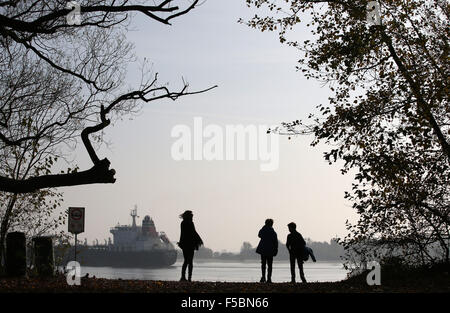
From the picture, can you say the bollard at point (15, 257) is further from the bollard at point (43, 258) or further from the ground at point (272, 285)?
the ground at point (272, 285)

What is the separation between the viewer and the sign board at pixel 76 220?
18.0m

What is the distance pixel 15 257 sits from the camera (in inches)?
617

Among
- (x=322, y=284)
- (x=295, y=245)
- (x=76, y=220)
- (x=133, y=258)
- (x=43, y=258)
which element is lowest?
(x=133, y=258)

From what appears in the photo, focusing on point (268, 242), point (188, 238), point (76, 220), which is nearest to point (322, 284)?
point (268, 242)

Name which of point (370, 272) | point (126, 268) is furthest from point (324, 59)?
point (126, 268)

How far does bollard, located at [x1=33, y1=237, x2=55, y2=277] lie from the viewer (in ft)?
54.2

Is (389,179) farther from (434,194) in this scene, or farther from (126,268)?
(126,268)

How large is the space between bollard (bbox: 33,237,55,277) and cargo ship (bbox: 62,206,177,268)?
13335 centimetres

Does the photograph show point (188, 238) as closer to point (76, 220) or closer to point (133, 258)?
point (76, 220)

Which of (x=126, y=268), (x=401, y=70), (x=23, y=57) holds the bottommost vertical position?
(x=126, y=268)

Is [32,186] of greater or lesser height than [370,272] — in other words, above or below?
above

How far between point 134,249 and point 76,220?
140 meters

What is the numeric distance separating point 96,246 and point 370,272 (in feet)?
486
